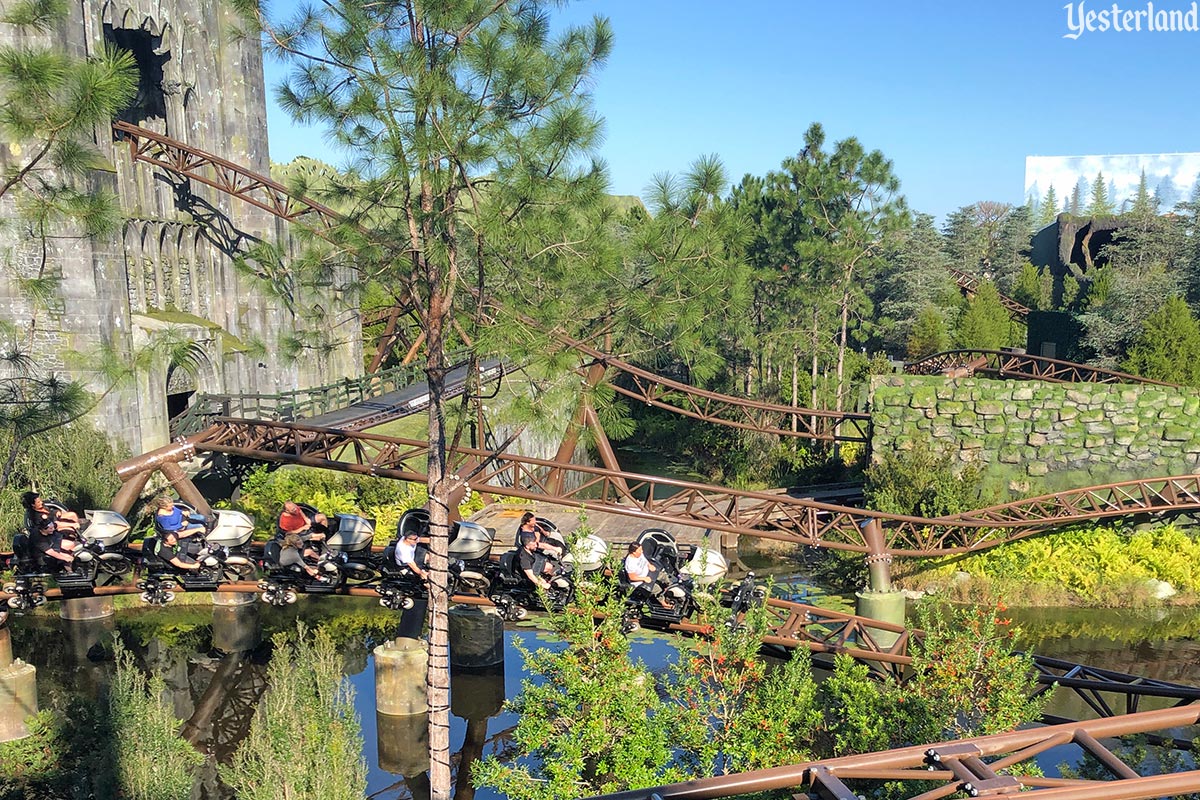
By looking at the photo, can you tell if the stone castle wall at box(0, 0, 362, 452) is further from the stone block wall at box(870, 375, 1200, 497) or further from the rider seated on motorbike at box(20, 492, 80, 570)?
the stone block wall at box(870, 375, 1200, 497)

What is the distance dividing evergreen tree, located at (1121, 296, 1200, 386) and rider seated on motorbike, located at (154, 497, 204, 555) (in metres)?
21.2

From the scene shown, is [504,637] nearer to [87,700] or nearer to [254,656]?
[254,656]

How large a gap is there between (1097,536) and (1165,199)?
198ft

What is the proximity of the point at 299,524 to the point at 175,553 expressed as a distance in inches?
63.4

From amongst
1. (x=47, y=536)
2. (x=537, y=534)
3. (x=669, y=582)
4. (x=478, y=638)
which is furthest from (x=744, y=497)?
(x=47, y=536)

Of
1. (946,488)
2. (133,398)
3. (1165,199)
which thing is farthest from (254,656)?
(1165,199)

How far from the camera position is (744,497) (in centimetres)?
1505

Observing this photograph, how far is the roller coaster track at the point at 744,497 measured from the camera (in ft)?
47.7

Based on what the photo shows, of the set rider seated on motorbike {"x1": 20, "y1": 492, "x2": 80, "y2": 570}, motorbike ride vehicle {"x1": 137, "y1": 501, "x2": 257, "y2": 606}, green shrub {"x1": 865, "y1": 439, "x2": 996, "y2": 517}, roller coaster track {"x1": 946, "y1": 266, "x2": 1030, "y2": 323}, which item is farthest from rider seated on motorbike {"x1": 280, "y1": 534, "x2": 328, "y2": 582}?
roller coaster track {"x1": 946, "y1": 266, "x2": 1030, "y2": 323}

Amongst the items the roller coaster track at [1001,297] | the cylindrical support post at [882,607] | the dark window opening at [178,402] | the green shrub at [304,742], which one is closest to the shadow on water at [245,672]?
the green shrub at [304,742]

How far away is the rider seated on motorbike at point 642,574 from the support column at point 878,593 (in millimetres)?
4521

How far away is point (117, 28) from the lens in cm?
2288

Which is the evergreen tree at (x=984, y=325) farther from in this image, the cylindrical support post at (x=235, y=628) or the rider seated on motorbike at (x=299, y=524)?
the rider seated on motorbike at (x=299, y=524)

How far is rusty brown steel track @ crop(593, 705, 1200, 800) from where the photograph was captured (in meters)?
4.18
